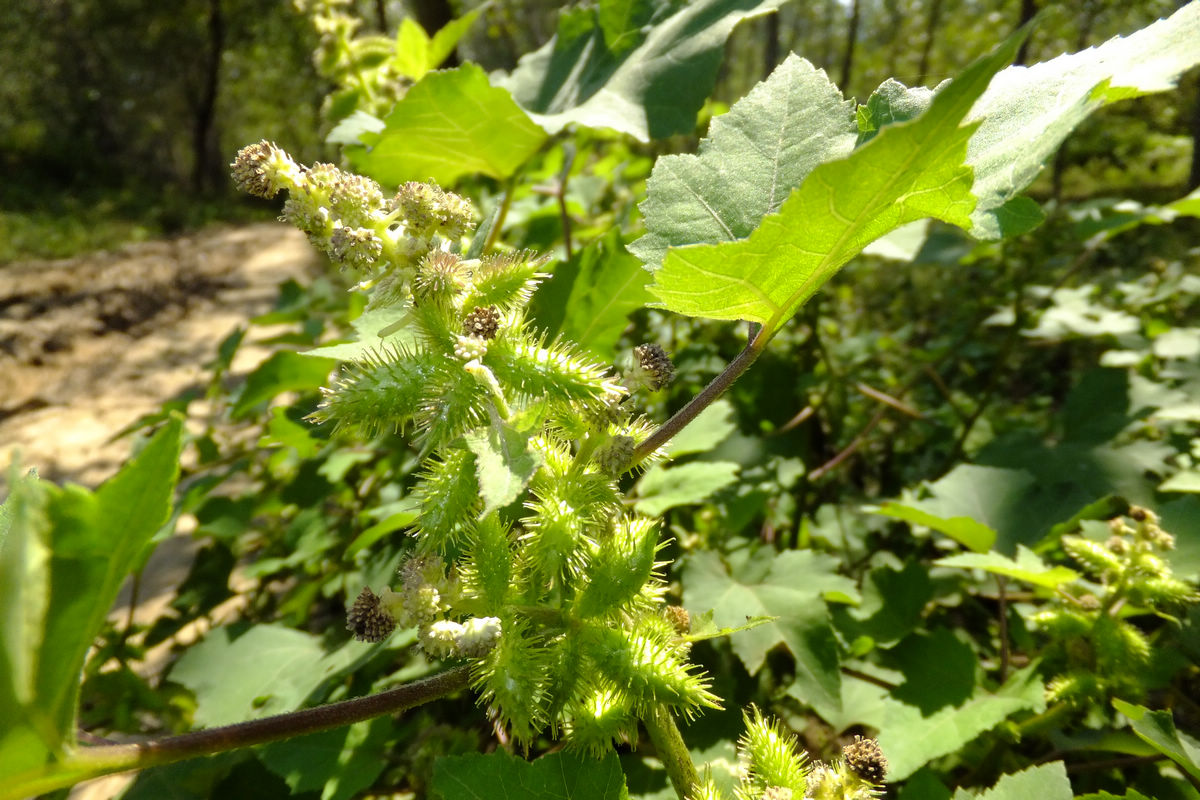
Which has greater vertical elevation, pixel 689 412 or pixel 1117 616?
pixel 689 412

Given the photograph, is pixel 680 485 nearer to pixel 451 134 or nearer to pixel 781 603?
pixel 781 603

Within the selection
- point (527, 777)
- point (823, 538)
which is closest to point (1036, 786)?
point (527, 777)

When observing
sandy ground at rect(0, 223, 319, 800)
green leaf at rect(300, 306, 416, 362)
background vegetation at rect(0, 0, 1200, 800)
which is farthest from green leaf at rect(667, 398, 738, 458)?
sandy ground at rect(0, 223, 319, 800)

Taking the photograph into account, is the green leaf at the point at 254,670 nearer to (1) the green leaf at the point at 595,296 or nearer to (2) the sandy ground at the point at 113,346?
(1) the green leaf at the point at 595,296

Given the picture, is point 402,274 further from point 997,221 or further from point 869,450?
point 869,450

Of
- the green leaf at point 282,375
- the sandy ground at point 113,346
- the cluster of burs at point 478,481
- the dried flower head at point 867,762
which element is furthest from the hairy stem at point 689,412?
the sandy ground at point 113,346

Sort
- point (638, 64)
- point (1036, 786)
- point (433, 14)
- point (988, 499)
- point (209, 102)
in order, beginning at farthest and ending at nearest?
point (209, 102) < point (433, 14) < point (988, 499) < point (638, 64) < point (1036, 786)

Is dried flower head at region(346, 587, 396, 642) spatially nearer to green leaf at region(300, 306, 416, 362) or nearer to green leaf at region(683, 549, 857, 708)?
green leaf at region(300, 306, 416, 362)

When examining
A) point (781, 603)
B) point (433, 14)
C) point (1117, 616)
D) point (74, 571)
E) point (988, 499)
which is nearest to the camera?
point (74, 571)
